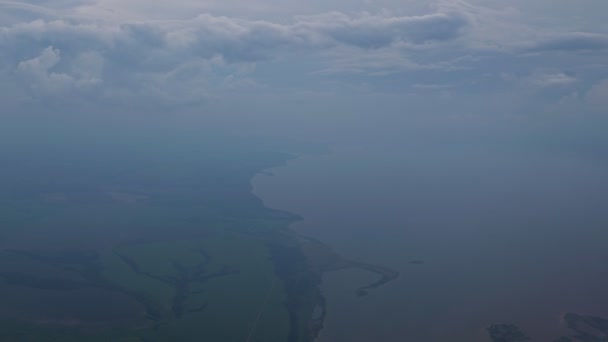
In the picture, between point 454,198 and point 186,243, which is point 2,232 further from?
point 454,198

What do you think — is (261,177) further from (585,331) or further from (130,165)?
(585,331)

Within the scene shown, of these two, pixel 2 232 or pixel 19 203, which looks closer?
pixel 2 232

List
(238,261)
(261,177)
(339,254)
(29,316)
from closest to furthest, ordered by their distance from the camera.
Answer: (29,316), (238,261), (339,254), (261,177)

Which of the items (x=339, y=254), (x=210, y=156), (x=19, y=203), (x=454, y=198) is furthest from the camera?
(x=210, y=156)

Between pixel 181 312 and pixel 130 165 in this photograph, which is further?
pixel 130 165

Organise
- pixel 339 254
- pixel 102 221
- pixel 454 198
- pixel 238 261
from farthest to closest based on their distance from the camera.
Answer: pixel 454 198, pixel 102 221, pixel 339 254, pixel 238 261

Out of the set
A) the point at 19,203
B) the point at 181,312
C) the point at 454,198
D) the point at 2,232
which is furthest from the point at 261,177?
the point at 181,312

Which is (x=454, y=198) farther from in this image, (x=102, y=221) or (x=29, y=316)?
(x=29, y=316)

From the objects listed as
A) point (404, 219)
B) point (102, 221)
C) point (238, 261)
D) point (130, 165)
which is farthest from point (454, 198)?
point (130, 165)

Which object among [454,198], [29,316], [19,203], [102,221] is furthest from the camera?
[454,198]
